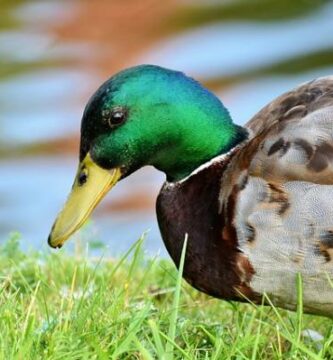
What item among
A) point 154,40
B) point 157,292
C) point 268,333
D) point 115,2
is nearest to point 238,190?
point 268,333

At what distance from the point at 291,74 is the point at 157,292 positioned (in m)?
6.84

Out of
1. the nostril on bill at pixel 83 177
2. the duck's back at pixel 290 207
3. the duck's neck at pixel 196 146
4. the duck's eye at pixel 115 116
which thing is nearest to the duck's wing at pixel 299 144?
the duck's back at pixel 290 207

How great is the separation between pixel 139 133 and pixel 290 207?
577 mm

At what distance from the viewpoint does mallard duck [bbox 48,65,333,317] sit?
4113mm

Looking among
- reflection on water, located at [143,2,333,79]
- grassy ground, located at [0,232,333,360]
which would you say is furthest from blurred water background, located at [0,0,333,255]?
grassy ground, located at [0,232,333,360]

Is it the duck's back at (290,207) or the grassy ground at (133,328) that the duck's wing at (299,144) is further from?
the grassy ground at (133,328)

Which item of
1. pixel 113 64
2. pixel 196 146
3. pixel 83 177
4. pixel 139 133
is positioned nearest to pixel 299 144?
pixel 196 146

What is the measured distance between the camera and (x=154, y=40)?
1401 centimetres

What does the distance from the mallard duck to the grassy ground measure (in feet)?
0.48

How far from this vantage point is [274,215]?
13.6 ft

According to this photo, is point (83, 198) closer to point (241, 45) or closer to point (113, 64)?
point (241, 45)

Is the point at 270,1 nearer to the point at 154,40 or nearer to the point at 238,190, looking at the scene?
the point at 154,40

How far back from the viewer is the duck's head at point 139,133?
4312mm

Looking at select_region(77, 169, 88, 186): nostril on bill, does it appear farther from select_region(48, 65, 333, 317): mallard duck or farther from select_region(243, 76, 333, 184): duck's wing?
select_region(243, 76, 333, 184): duck's wing
